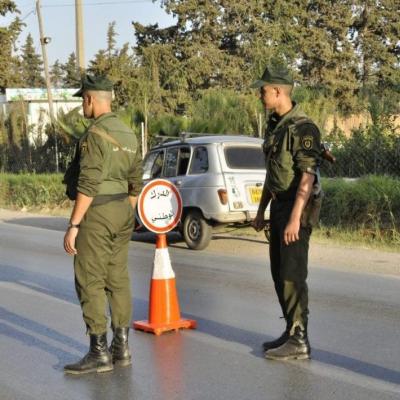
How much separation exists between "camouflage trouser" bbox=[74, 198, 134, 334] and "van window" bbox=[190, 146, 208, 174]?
7.05 metres

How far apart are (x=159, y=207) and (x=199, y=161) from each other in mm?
5839


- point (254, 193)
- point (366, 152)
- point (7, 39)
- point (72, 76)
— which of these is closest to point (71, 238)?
point (254, 193)

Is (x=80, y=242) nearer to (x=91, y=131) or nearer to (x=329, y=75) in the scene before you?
(x=91, y=131)

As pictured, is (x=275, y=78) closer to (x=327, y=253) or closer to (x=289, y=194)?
(x=289, y=194)

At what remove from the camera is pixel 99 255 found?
5.48m

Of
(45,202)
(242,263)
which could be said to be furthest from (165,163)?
(45,202)

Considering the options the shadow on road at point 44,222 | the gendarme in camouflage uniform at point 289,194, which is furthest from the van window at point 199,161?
the gendarme in camouflage uniform at point 289,194

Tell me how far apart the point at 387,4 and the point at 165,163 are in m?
35.2

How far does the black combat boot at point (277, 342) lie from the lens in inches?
230

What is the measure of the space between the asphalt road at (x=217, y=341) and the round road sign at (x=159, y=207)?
98 centimetres

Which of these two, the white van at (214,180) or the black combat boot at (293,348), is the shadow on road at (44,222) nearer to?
the white van at (214,180)

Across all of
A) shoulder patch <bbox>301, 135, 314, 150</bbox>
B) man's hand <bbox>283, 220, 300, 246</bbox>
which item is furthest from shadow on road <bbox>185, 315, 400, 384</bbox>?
shoulder patch <bbox>301, 135, 314, 150</bbox>

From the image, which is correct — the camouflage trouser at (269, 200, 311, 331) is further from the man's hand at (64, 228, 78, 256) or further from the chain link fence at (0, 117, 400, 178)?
the chain link fence at (0, 117, 400, 178)

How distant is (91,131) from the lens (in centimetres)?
540
